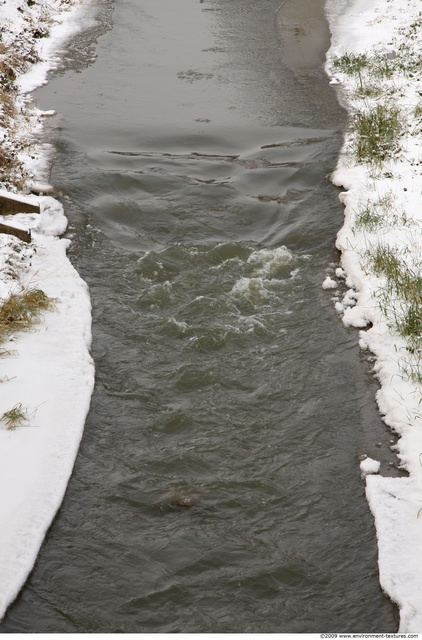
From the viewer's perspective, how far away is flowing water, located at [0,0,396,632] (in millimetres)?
5555

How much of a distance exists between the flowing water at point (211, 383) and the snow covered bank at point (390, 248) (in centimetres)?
20

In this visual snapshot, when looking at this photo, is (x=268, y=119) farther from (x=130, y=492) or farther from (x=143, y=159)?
(x=130, y=492)

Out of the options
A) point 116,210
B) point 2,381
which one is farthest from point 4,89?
point 2,381

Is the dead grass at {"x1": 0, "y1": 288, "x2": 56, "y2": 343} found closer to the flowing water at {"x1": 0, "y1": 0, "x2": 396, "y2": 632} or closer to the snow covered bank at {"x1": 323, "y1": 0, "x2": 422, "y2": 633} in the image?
the flowing water at {"x1": 0, "y1": 0, "x2": 396, "y2": 632}

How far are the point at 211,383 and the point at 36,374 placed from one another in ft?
6.03

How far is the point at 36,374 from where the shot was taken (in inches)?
302

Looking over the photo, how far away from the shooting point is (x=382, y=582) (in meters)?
5.52

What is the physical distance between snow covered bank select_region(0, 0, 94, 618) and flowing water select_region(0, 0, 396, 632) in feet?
0.60

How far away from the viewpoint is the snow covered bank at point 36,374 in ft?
19.7

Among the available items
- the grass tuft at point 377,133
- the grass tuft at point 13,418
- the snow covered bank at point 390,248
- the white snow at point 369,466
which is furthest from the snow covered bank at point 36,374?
the grass tuft at point 377,133

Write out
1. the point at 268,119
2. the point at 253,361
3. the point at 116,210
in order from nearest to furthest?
1. the point at 253,361
2. the point at 116,210
3. the point at 268,119

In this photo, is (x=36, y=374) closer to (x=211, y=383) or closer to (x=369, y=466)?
(x=211, y=383)

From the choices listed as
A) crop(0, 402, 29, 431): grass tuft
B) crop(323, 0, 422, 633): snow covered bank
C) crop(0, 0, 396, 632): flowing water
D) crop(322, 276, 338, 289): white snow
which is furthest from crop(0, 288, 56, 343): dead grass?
crop(323, 0, 422, 633): snow covered bank

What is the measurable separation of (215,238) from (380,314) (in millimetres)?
2939
